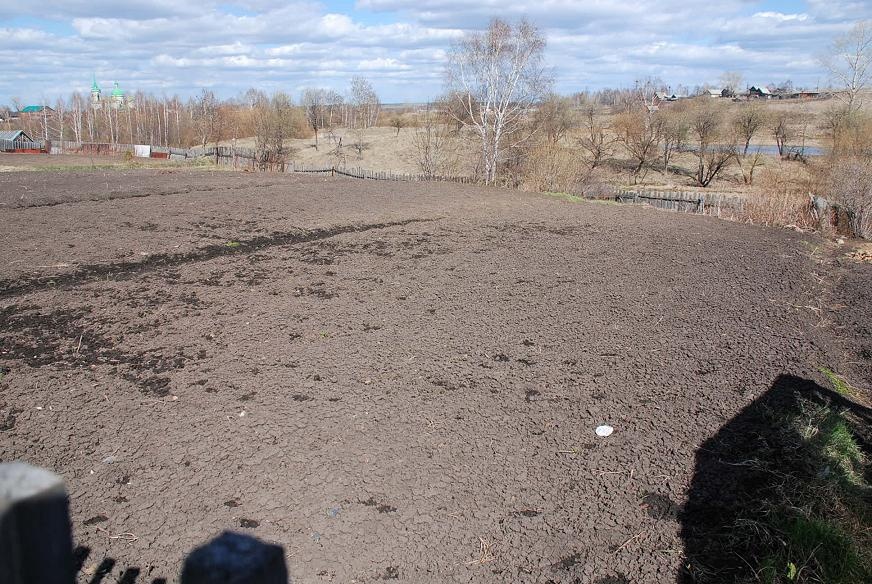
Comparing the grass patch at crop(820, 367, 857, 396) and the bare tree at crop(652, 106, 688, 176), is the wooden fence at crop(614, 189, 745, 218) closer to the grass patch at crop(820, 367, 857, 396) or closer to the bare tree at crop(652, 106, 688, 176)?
the grass patch at crop(820, 367, 857, 396)

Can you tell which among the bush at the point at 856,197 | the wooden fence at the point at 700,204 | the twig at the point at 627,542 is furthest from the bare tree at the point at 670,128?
the twig at the point at 627,542

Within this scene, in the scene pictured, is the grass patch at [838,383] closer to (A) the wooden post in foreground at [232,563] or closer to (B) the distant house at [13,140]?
(A) the wooden post in foreground at [232,563]

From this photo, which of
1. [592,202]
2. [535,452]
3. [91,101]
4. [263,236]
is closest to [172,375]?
[535,452]

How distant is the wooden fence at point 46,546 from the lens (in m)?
0.81

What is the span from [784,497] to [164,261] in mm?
8543

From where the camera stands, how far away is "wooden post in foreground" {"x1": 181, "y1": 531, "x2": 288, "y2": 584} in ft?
2.64

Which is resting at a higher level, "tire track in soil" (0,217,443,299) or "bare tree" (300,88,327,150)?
"bare tree" (300,88,327,150)

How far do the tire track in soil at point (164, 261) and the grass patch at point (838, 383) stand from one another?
822 cm

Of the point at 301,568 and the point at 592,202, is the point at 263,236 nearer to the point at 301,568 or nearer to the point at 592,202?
the point at 301,568

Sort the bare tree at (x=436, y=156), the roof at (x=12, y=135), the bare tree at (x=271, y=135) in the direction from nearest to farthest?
the bare tree at (x=436, y=156) → the bare tree at (x=271, y=135) → the roof at (x=12, y=135)

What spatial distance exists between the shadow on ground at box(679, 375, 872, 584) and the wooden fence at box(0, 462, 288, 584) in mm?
2850

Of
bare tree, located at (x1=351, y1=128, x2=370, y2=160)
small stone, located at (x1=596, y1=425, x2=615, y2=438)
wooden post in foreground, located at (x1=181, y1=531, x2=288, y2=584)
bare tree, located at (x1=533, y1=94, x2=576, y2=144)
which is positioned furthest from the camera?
bare tree, located at (x1=351, y1=128, x2=370, y2=160)

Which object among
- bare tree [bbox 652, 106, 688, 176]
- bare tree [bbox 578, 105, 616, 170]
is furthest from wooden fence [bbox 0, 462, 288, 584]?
bare tree [bbox 652, 106, 688, 176]

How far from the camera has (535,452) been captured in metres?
4.12
